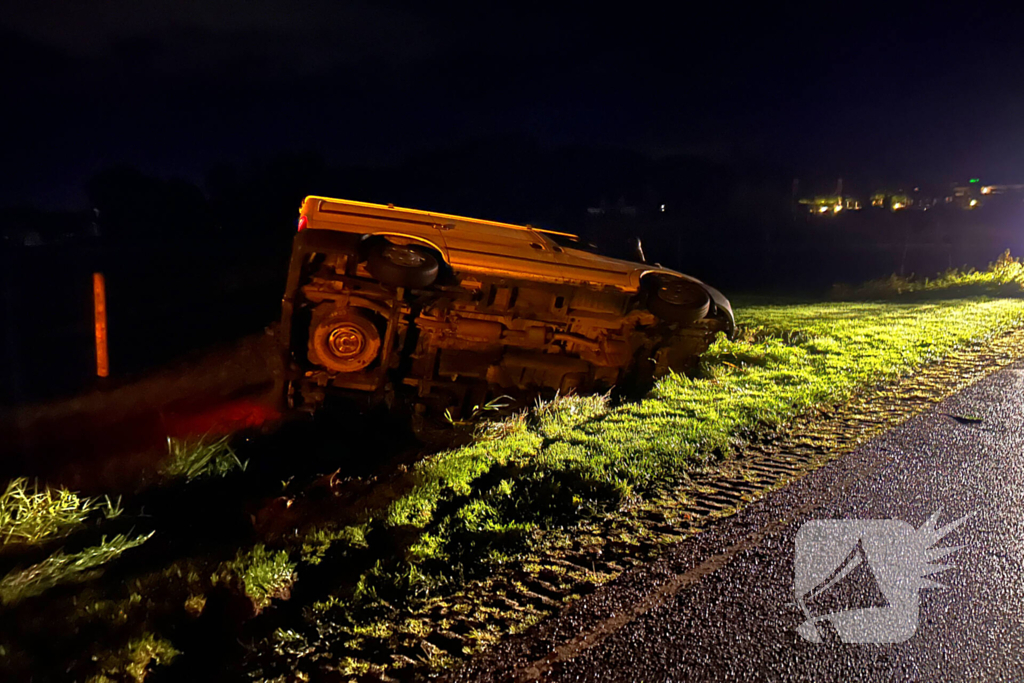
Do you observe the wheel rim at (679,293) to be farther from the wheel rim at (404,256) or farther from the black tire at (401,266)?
the wheel rim at (404,256)

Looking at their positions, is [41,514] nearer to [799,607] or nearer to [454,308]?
[454,308]

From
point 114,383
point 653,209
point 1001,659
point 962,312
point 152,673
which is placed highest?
point 653,209

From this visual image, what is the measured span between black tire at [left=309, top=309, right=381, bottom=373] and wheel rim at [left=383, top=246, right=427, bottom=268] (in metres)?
0.74

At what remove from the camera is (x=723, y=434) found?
17.4 feet

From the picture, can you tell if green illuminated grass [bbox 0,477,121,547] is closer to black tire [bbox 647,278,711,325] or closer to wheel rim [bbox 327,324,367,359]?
wheel rim [bbox 327,324,367,359]

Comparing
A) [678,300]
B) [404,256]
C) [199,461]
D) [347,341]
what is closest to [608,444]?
[678,300]

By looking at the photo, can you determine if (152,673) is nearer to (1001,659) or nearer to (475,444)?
(475,444)

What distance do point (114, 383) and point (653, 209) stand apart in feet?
130

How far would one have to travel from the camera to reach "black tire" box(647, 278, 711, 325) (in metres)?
6.77

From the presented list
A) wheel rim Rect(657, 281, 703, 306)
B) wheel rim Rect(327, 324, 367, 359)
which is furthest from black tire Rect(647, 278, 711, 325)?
wheel rim Rect(327, 324, 367, 359)

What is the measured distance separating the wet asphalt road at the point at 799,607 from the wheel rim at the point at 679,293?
281 cm

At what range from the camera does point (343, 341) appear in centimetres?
612

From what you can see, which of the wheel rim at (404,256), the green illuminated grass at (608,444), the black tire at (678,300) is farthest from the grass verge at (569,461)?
the wheel rim at (404,256)

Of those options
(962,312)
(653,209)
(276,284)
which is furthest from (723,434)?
(653,209)
